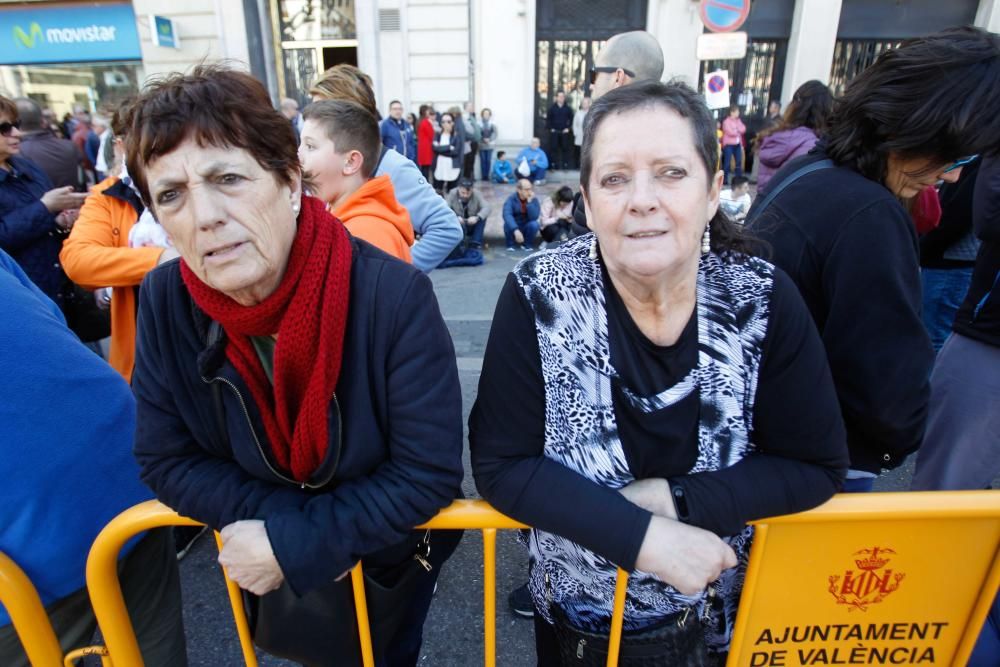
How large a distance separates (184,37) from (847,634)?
17918 millimetres

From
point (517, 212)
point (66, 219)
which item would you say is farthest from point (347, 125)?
point (517, 212)

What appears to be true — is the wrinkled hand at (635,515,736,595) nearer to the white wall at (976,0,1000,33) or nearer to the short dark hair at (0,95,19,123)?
the short dark hair at (0,95,19,123)

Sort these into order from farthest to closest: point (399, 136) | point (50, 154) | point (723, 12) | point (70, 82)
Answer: point (70, 82), point (399, 136), point (723, 12), point (50, 154)

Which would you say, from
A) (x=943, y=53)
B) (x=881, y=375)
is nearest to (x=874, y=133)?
(x=943, y=53)

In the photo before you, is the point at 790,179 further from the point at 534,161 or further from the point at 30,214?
the point at 534,161

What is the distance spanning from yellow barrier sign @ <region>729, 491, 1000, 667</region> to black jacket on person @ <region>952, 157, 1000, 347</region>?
3.45 feet

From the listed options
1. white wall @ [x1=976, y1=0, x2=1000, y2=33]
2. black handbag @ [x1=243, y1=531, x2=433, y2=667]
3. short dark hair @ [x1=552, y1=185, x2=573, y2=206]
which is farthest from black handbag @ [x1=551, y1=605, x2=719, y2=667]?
white wall @ [x1=976, y1=0, x2=1000, y2=33]

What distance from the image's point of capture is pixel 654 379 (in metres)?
1.25

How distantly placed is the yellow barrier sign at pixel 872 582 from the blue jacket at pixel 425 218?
202 cm

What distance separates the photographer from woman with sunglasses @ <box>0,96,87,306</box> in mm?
2719

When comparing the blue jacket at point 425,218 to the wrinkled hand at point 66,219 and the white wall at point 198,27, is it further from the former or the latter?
the white wall at point 198,27

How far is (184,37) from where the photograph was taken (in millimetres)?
14750

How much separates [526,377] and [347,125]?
1530 mm

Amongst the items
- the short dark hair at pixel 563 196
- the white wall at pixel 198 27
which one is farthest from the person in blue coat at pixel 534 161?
the white wall at pixel 198 27
